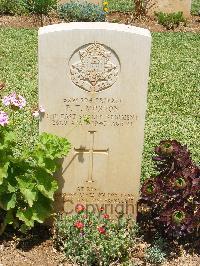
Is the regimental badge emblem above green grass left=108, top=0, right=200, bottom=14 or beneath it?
beneath

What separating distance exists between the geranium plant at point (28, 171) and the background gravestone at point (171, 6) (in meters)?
10.4

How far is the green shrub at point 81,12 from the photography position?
12.5m

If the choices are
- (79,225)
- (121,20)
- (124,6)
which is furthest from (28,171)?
(124,6)

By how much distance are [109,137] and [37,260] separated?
1.17 m

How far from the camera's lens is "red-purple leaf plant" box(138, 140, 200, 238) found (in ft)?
14.2

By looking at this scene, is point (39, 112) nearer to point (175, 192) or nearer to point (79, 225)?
point (79, 225)

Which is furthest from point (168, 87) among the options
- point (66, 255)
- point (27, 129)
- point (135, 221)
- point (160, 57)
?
point (66, 255)

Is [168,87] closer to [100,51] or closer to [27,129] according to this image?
[27,129]

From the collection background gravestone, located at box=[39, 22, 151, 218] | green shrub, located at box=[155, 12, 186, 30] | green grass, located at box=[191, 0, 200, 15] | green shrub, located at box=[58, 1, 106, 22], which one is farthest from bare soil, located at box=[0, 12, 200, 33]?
background gravestone, located at box=[39, 22, 151, 218]

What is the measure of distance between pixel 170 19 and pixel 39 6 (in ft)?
10.3

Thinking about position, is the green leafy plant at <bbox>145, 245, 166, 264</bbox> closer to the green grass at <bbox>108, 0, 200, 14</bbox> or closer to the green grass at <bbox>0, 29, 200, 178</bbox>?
the green grass at <bbox>0, 29, 200, 178</bbox>

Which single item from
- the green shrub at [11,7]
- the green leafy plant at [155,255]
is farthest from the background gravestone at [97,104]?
the green shrub at [11,7]

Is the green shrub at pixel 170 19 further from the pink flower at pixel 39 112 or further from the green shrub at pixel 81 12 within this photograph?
the pink flower at pixel 39 112

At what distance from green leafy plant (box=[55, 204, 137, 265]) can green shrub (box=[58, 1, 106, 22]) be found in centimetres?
851
